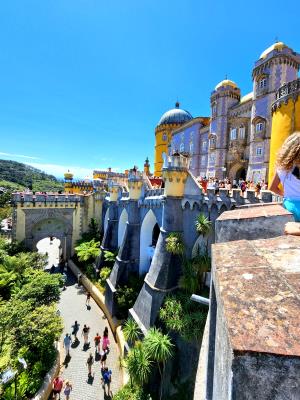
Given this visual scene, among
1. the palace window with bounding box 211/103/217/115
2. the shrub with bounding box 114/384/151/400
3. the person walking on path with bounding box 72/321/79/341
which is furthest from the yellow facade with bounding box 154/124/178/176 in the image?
the shrub with bounding box 114/384/151/400

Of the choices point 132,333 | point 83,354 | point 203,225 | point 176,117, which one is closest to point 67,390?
point 83,354

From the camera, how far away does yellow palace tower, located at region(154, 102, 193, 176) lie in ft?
125

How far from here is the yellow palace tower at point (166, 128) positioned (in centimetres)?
3816

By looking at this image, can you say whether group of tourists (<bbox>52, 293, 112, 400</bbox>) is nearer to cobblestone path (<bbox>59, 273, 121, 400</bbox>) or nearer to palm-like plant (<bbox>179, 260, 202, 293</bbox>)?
cobblestone path (<bbox>59, 273, 121, 400</bbox>)

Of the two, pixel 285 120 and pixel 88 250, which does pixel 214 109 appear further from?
pixel 88 250

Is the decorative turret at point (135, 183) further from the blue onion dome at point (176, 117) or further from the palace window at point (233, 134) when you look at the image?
the blue onion dome at point (176, 117)

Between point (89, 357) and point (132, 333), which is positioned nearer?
point (132, 333)

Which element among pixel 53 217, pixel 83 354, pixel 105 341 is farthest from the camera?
pixel 53 217

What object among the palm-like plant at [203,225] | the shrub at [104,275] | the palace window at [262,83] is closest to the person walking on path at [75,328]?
the shrub at [104,275]

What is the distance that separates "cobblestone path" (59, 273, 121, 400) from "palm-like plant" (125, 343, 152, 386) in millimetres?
2383

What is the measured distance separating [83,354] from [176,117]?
34.7 m

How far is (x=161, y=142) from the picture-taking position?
39.6 m

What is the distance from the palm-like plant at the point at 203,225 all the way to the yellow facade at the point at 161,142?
Result: 27.7 meters

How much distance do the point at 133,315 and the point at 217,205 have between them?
26.2 ft
